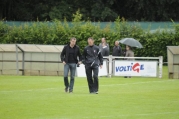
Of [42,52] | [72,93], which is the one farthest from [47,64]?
[72,93]

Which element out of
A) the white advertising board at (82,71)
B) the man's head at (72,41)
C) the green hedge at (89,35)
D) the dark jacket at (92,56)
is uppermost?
the green hedge at (89,35)

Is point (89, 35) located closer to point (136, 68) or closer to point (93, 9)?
point (136, 68)

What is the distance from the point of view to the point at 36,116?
634 inches

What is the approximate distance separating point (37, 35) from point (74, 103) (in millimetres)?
29674

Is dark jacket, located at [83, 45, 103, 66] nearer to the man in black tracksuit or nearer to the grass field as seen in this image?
the man in black tracksuit

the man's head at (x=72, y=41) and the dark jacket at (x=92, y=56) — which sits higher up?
the man's head at (x=72, y=41)

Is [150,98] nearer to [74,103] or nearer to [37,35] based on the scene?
[74,103]

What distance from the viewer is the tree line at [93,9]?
67812mm

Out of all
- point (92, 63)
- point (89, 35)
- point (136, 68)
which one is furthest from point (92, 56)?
point (89, 35)

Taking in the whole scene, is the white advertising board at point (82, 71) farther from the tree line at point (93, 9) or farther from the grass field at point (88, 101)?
the tree line at point (93, 9)

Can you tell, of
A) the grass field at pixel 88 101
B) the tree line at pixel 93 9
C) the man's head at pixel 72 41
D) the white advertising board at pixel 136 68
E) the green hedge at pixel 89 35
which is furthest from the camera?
the tree line at pixel 93 9

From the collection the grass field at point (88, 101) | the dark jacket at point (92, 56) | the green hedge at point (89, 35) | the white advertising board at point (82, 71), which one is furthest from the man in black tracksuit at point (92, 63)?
the green hedge at point (89, 35)

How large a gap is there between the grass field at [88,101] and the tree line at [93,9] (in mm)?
39431

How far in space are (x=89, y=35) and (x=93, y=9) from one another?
2112 centimetres
